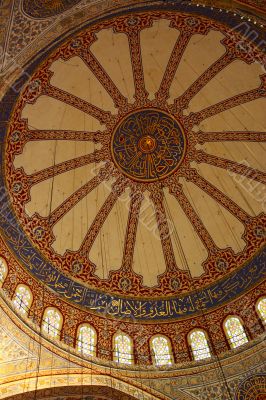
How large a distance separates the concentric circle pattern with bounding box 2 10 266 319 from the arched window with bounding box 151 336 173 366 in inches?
30.5

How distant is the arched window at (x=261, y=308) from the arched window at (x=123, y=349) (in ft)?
9.98

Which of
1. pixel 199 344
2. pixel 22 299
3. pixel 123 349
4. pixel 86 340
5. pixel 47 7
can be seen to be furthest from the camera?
pixel 199 344

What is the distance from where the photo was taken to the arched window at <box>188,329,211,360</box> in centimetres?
1097

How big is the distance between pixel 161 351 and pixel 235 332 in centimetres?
175

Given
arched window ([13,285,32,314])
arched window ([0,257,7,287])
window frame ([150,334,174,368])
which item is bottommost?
window frame ([150,334,174,368])

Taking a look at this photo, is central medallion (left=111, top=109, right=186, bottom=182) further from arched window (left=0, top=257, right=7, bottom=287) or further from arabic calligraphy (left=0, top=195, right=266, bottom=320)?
arched window (left=0, top=257, right=7, bottom=287)

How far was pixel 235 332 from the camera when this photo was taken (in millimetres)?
11180

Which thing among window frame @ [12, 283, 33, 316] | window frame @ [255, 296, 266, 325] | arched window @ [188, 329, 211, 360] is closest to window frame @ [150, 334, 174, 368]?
arched window @ [188, 329, 211, 360]

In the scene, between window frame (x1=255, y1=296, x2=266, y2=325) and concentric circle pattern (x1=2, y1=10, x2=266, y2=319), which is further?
concentric circle pattern (x1=2, y1=10, x2=266, y2=319)

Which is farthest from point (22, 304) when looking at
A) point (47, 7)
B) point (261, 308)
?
point (47, 7)

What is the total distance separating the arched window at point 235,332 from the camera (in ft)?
35.8

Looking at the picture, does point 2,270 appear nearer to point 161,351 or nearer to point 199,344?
point 161,351

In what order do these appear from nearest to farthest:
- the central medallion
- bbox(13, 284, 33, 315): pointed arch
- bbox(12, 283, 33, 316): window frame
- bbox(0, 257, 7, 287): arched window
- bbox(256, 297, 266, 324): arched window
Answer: bbox(12, 283, 33, 316): window frame, bbox(13, 284, 33, 315): pointed arch, bbox(0, 257, 7, 287): arched window, bbox(256, 297, 266, 324): arched window, the central medallion

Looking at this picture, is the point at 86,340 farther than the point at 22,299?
Yes
